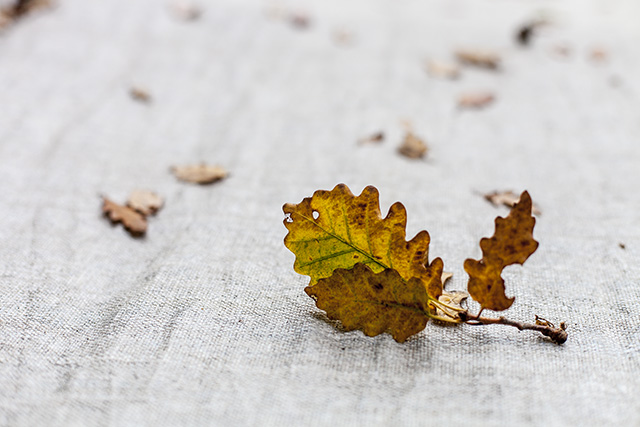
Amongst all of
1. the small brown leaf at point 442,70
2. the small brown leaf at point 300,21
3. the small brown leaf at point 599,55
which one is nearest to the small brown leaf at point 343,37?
the small brown leaf at point 300,21

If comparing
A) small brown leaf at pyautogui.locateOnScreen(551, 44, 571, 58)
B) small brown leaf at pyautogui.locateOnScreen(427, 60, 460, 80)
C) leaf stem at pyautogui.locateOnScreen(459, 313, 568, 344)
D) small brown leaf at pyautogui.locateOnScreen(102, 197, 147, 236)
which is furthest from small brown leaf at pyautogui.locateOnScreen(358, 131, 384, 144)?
small brown leaf at pyautogui.locateOnScreen(551, 44, 571, 58)

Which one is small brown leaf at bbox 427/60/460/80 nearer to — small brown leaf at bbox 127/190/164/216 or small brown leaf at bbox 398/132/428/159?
small brown leaf at bbox 398/132/428/159

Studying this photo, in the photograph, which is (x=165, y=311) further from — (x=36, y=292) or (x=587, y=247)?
(x=587, y=247)

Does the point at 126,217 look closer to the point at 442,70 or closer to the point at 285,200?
the point at 285,200

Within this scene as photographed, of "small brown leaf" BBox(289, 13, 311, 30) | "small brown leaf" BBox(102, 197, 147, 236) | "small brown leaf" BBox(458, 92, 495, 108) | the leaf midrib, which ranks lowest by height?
"small brown leaf" BBox(102, 197, 147, 236)

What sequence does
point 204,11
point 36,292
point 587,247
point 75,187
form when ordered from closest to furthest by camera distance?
point 36,292
point 587,247
point 75,187
point 204,11

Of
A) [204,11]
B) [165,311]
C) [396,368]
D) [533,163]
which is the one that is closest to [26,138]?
[165,311]
